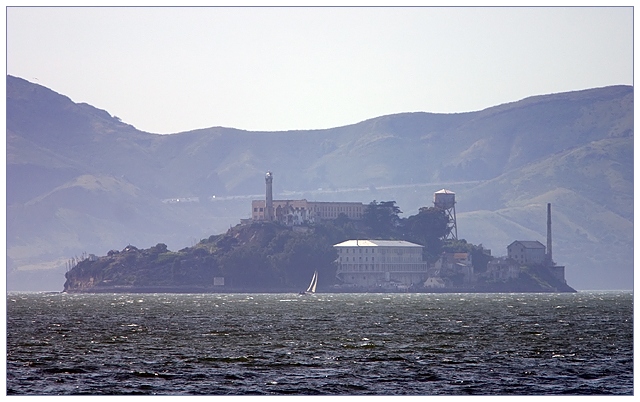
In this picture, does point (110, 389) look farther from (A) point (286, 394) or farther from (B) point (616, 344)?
(B) point (616, 344)

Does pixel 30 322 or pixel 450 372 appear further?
pixel 30 322

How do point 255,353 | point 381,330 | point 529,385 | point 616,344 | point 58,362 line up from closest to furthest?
1. point 529,385
2. point 58,362
3. point 255,353
4. point 616,344
5. point 381,330

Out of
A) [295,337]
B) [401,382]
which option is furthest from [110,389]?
[295,337]

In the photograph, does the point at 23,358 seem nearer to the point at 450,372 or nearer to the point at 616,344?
the point at 450,372

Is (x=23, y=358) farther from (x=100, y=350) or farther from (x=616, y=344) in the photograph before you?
(x=616, y=344)

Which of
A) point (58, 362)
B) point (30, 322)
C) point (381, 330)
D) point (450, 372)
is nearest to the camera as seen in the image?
point (450, 372)

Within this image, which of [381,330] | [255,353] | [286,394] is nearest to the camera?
[286,394]

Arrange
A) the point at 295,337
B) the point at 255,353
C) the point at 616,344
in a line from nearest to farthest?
the point at 255,353
the point at 616,344
the point at 295,337

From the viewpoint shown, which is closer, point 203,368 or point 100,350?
point 203,368

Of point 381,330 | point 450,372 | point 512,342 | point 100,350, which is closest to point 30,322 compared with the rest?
point 381,330
